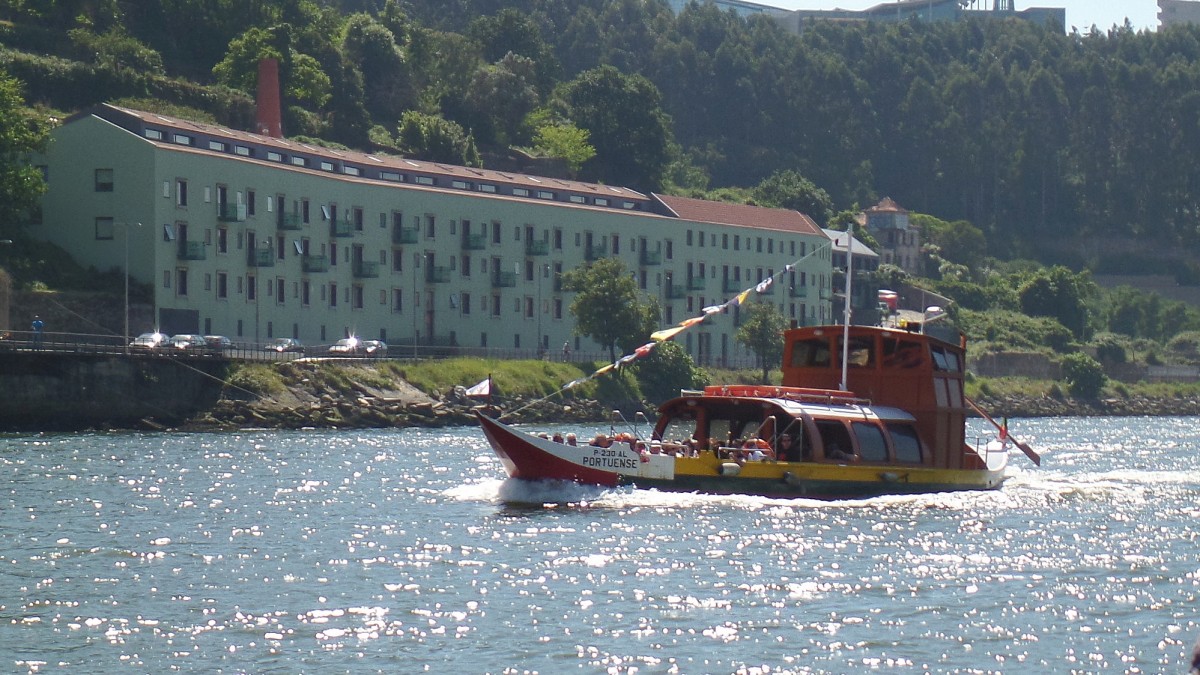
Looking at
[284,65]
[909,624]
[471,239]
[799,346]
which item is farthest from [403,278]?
[909,624]

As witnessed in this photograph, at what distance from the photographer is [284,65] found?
151 meters

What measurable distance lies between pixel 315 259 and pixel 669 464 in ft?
212

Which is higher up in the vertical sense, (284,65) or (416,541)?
(284,65)

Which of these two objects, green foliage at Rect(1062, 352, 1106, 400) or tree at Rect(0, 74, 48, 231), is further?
green foliage at Rect(1062, 352, 1106, 400)

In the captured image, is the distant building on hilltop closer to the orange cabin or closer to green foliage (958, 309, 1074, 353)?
green foliage (958, 309, 1074, 353)

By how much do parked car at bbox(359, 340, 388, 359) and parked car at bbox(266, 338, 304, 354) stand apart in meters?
3.65

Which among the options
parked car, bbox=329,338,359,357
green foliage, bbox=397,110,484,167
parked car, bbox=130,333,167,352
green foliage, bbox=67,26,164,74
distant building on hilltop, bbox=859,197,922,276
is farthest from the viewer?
distant building on hilltop, bbox=859,197,922,276

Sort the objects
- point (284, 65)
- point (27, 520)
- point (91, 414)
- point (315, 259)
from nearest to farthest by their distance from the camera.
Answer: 1. point (27, 520)
2. point (91, 414)
3. point (315, 259)
4. point (284, 65)

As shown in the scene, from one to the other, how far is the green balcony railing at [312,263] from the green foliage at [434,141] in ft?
128

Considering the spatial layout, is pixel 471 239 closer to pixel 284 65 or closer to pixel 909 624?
pixel 284 65

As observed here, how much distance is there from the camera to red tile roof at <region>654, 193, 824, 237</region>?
144m

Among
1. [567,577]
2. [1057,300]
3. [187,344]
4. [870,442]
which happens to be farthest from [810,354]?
[1057,300]

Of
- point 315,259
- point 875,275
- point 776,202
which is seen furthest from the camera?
point 776,202

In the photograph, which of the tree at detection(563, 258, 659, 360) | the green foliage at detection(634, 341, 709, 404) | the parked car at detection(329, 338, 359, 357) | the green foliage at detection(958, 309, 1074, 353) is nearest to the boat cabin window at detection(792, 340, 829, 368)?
the parked car at detection(329, 338, 359, 357)
